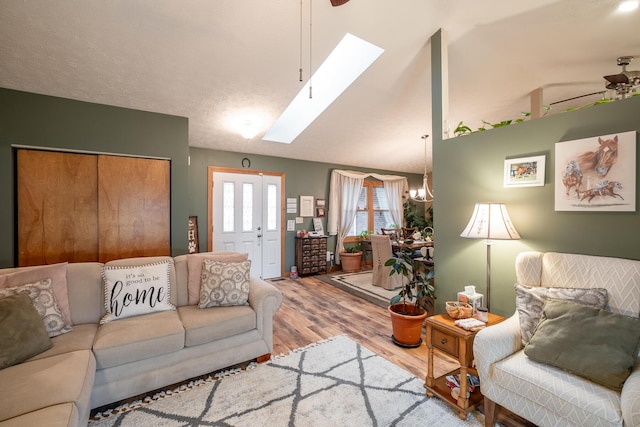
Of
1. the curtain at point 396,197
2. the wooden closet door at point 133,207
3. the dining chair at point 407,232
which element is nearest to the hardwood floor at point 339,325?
the wooden closet door at point 133,207

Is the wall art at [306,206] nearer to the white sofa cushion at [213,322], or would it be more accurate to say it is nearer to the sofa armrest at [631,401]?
the white sofa cushion at [213,322]

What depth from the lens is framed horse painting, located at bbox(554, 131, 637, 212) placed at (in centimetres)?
166

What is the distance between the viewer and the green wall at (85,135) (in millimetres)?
2727

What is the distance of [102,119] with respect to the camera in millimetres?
3129

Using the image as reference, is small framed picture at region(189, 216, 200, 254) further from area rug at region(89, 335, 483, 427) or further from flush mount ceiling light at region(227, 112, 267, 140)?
area rug at region(89, 335, 483, 427)

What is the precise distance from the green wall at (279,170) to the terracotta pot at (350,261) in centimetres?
37

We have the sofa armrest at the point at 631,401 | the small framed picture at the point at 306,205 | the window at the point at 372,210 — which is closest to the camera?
the sofa armrest at the point at 631,401

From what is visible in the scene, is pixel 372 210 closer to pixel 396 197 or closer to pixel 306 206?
pixel 396 197

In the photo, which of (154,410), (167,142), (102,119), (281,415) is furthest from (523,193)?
(102,119)

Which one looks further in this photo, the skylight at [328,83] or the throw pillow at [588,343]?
the skylight at [328,83]

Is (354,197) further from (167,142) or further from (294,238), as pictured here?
(167,142)

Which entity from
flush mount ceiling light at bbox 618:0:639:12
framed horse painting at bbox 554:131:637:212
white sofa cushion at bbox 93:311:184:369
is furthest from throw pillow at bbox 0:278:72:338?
flush mount ceiling light at bbox 618:0:639:12

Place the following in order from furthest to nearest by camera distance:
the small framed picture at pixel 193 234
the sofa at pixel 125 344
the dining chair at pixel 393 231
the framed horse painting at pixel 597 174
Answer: the dining chair at pixel 393 231 → the small framed picture at pixel 193 234 → the framed horse painting at pixel 597 174 → the sofa at pixel 125 344

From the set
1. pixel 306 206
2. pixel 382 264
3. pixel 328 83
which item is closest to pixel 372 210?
pixel 306 206
